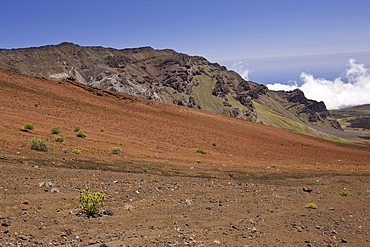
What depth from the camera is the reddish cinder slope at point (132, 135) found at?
20.4 m

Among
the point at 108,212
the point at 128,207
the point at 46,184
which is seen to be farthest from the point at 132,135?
the point at 108,212

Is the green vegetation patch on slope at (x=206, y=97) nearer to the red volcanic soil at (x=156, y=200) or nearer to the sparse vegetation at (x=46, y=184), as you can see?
the red volcanic soil at (x=156, y=200)

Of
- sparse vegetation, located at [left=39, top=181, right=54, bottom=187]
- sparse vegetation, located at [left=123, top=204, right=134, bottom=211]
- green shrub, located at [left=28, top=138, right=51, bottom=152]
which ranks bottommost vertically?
sparse vegetation, located at [left=123, top=204, right=134, bottom=211]

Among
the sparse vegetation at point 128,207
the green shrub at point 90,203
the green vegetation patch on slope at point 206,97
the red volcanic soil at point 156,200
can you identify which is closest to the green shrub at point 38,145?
the red volcanic soil at point 156,200

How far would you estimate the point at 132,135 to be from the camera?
30516mm

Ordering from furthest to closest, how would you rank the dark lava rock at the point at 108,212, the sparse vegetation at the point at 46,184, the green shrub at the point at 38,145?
the green shrub at the point at 38,145 < the sparse vegetation at the point at 46,184 < the dark lava rock at the point at 108,212

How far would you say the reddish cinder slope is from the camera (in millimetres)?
20359

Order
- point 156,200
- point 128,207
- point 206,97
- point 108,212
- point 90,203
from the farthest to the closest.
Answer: point 206,97, point 156,200, point 128,207, point 108,212, point 90,203

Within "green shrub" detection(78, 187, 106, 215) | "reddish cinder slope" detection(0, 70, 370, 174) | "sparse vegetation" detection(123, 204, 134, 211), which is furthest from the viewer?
"reddish cinder slope" detection(0, 70, 370, 174)

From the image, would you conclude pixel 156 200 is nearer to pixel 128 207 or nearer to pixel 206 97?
pixel 128 207

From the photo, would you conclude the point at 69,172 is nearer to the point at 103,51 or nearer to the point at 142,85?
the point at 142,85

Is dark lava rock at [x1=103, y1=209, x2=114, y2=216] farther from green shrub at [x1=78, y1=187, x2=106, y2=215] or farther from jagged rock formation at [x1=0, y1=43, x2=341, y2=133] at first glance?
jagged rock formation at [x1=0, y1=43, x2=341, y2=133]

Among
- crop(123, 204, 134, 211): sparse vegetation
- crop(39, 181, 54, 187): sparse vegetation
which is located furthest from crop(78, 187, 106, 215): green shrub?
crop(39, 181, 54, 187): sparse vegetation

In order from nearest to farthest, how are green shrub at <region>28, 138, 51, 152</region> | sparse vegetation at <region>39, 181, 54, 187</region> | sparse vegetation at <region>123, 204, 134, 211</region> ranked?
sparse vegetation at <region>123, 204, 134, 211</region> < sparse vegetation at <region>39, 181, 54, 187</region> < green shrub at <region>28, 138, 51, 152</region>
